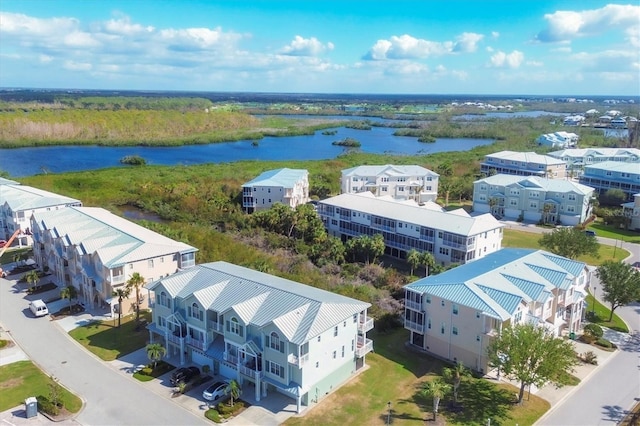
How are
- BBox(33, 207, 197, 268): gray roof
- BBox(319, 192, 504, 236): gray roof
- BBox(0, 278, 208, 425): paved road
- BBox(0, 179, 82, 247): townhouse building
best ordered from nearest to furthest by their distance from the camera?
BBox(0, 278, 208, 425): paved road < BBox(33, 207, 197, 268): gray roof < BBox(319, 192, 504, 236): gray roof < BBox(0, 179, 82, 247): townhouse building

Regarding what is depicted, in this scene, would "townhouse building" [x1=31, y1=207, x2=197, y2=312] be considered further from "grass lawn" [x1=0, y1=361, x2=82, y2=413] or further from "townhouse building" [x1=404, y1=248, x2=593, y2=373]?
"townhouse building" [x1=404, y1=248, x2=593, y2=373]

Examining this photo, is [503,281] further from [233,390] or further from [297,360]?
[233,390]

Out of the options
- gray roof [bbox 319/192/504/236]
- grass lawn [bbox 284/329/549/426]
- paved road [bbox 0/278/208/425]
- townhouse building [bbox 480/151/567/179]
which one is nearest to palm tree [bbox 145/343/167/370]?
paved road [bbox 0/278/208/425]

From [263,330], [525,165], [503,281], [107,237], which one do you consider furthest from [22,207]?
[525,165]

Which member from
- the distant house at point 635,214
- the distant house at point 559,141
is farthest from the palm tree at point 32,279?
the distant house at point 559,141

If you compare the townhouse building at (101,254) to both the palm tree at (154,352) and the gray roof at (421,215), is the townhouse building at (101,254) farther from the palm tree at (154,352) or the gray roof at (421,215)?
the gray roof at (421,215)

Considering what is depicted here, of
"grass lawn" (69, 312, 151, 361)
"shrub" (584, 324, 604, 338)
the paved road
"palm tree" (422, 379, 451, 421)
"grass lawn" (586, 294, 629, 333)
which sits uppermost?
"palm tree" (422, 379, 451, 421)

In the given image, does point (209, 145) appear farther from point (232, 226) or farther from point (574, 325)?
point (574, 325)
